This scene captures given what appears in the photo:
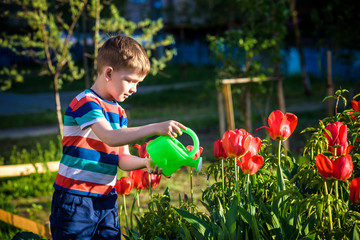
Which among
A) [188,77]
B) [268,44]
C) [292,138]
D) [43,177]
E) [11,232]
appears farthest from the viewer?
[188,77]

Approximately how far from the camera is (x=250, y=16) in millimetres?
5340

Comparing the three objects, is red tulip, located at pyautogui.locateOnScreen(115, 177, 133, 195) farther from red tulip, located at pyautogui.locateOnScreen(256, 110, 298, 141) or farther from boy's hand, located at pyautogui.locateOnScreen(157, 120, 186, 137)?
red tulip, located at pyautogui.locateOnScreen(256, 110, 298, 141)

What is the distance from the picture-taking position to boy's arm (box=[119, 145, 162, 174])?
5.22 ft

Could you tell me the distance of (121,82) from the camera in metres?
1.71

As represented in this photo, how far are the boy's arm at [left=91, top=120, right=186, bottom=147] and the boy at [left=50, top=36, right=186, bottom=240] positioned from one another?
0.04 metres

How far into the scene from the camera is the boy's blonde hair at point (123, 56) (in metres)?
1.69

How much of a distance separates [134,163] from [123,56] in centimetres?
43

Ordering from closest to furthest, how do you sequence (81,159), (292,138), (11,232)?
(81,159) < (11,232) < (292,138)

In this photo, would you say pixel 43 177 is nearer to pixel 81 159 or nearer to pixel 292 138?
pixel 81 159

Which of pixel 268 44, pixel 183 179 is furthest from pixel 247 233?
pixel 268 44

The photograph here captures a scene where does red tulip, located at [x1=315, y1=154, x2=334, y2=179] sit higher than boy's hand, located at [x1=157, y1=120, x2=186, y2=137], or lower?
lower

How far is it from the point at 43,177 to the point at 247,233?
9.83 ft

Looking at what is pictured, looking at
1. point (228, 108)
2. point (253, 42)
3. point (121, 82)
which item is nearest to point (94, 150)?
point (121, 82)

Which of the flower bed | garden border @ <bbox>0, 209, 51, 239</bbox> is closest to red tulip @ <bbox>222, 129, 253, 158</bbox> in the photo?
the flower bed
